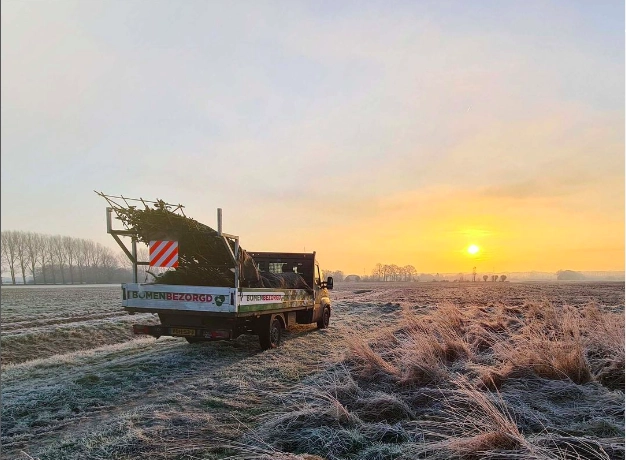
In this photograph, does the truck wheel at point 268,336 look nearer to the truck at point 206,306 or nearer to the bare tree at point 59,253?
the truck at point 206,306

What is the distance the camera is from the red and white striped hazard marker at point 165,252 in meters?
8.54

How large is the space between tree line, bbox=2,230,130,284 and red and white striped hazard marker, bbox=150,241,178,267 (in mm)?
76649

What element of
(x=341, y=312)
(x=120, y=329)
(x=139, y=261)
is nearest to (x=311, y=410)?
(x=139, y=261)

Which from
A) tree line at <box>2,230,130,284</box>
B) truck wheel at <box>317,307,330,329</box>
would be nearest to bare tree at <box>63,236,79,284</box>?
tree line at <box>2,230,130,284</box>

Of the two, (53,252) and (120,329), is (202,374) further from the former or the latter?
(53,252)

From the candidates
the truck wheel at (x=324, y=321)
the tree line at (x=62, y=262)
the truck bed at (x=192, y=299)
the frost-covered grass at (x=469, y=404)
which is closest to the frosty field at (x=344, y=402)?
the frost-covered grass at (x=469, y=404)

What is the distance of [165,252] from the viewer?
855 cm

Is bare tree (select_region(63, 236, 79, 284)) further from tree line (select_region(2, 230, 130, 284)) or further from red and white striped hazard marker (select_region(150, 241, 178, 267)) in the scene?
red and white striped hazard marker (select_region(150, 241, 178, 267))

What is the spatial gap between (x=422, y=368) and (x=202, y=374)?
393 cm

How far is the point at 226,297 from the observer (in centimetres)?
814

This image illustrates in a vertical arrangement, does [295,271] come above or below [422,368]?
above

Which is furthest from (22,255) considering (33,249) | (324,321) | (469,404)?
(469,404)

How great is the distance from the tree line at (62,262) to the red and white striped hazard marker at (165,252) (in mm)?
76649

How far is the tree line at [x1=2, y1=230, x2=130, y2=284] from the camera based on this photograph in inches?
3059
